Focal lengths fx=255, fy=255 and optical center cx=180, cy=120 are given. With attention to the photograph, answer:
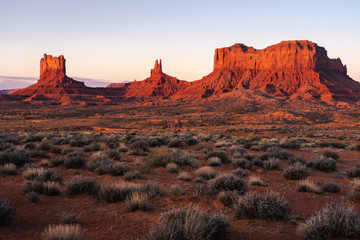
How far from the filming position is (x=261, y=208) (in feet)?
17.5

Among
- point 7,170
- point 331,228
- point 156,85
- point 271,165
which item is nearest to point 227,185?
point 331,228

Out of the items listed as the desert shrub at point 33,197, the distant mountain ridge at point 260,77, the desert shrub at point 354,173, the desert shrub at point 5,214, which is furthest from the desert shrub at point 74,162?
the distant mountain ridge at point 260,77

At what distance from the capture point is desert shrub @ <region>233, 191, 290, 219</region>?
17.5 feet

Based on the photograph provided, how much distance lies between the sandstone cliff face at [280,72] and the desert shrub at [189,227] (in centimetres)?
11128

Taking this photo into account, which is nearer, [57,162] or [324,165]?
[57,162]

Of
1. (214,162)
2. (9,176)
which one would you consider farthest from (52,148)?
(214,162)

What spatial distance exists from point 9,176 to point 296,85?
127m

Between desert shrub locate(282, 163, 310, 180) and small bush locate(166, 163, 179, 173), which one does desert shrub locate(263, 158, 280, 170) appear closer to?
desert shrub locate(282, 163, 310, 180)

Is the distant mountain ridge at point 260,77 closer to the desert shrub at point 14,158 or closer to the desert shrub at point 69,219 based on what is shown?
the desert shrub at point 14,158

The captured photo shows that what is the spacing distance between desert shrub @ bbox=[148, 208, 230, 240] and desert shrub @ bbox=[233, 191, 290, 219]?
3.31 ft

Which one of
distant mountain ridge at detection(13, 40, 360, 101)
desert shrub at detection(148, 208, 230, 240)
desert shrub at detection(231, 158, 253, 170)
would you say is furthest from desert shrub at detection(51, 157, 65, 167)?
distant mountain ridge at detection(13, 40, 360, 101)

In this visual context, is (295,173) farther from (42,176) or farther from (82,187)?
(42,176)

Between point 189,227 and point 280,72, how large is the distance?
5393 inches

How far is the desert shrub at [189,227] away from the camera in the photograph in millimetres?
3881
